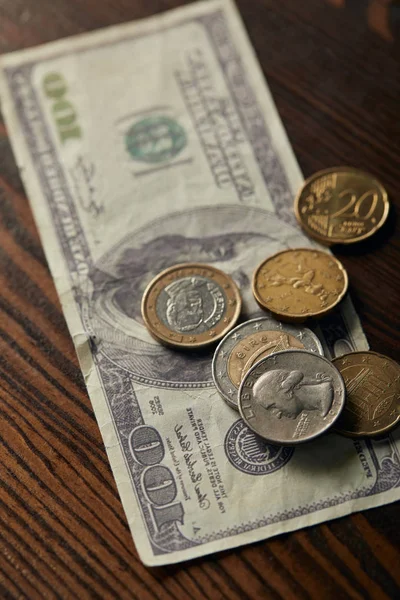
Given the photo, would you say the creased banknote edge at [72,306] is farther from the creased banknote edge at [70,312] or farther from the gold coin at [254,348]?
the gold coin at [254,348]

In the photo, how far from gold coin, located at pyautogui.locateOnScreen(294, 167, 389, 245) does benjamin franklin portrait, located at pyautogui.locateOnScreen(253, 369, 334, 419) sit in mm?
194

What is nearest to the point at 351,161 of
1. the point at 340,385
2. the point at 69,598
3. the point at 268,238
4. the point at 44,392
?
the point at 268,238

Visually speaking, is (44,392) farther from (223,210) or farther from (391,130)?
(391,130)

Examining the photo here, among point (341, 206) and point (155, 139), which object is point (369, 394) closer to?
point (341, 206)

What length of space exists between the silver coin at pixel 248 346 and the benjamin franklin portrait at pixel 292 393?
3 centimetres

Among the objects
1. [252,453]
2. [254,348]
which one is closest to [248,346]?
[254,348]

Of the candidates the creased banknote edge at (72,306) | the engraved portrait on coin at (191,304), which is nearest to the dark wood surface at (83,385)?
the creased banknote edge at (72,306)

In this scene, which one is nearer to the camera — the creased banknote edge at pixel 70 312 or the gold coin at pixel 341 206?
the creased banknote edge at pixel 70 312

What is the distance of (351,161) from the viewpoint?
2.94 feet

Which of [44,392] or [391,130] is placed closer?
[44,392]

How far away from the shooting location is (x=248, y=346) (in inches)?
29.9

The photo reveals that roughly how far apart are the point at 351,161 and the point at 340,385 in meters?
0.32

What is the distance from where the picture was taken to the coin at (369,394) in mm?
720

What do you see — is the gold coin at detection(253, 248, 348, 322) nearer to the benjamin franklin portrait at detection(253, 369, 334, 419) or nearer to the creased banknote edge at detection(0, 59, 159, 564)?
the benjamin franklin portrait at detection(253, 369, 334, 419)
